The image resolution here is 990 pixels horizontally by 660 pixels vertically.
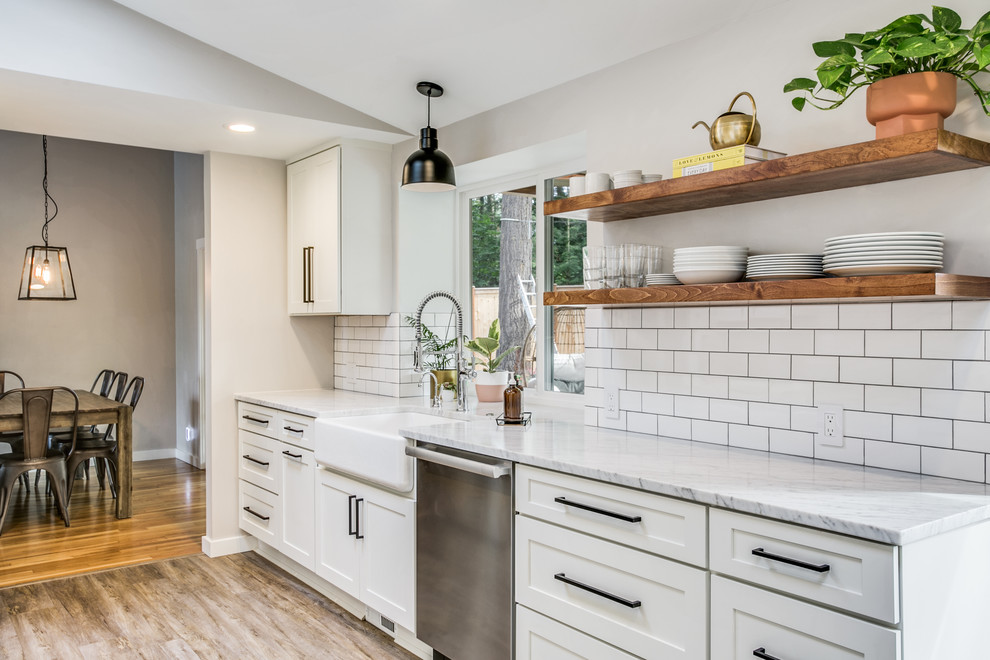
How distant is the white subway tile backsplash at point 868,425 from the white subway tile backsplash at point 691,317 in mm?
558

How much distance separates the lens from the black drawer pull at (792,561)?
1506 millimetres

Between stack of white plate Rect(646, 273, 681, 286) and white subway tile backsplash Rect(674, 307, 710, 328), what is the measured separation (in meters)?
0.17

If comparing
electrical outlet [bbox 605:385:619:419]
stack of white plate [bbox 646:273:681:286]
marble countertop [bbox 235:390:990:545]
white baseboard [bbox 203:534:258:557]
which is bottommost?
white baseboard [bbox 203:534:258:557]

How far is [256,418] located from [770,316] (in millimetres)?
2790

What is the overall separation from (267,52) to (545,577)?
8.26 ft

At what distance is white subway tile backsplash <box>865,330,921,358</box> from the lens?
6.40ft

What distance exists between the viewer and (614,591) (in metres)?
1.98

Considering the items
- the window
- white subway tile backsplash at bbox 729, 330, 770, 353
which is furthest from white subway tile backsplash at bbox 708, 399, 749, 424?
the window

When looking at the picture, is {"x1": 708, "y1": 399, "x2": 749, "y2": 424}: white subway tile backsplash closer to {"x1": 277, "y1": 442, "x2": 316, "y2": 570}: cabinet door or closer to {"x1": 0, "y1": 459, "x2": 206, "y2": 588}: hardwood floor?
{"x1": 277, "y1": 442, "x2": 316, "y2": 570}: cabinet door

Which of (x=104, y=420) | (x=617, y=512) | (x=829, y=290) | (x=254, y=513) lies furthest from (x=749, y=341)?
(x=104, y=420)

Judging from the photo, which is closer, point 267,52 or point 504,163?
point 267,52

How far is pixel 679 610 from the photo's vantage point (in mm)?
1804

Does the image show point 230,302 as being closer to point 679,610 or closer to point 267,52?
point 267,52

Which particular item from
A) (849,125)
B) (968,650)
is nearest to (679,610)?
(968,650)
